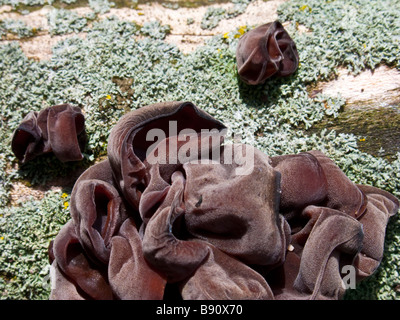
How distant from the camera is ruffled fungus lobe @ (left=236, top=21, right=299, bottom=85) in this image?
244cm

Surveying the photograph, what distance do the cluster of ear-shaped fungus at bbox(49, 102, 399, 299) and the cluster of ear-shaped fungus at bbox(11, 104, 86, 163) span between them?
0.29 meters

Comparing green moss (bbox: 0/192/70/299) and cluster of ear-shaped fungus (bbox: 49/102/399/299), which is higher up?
cluster of ear-shaped fungus (bbox: 49/102/399/299)

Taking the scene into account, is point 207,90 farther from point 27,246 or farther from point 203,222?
point 27,246

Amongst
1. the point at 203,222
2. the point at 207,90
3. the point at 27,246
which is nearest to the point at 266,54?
the point at 207,90

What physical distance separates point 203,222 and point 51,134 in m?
1.11

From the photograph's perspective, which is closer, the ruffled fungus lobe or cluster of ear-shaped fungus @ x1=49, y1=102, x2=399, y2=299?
cluster of ear-shaped fungus @ x1=49, y1=102, x2=399, y2=299

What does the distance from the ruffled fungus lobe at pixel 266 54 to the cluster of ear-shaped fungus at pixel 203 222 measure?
0.50m

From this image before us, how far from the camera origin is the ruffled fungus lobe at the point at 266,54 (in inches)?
96.0

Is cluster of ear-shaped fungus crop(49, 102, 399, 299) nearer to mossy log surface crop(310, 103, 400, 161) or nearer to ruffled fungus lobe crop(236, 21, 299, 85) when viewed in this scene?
mossy log surface crop(310, 103, 400, 161)

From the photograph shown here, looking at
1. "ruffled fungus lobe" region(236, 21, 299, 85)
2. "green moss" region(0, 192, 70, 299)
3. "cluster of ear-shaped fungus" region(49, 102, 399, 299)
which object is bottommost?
"green moss" region(0, 192, 70, 299)

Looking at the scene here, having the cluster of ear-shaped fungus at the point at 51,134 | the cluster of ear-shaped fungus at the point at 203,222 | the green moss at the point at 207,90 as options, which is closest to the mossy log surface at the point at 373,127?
the green moss at the point at 207,90

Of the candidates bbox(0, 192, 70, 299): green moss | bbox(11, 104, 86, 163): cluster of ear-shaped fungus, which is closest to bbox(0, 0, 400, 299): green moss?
bbox(0, 192, 70, 299): green moss

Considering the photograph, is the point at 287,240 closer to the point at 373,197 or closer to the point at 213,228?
the point at 213,228

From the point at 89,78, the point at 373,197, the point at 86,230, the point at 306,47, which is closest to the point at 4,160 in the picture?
the point at 89,78
